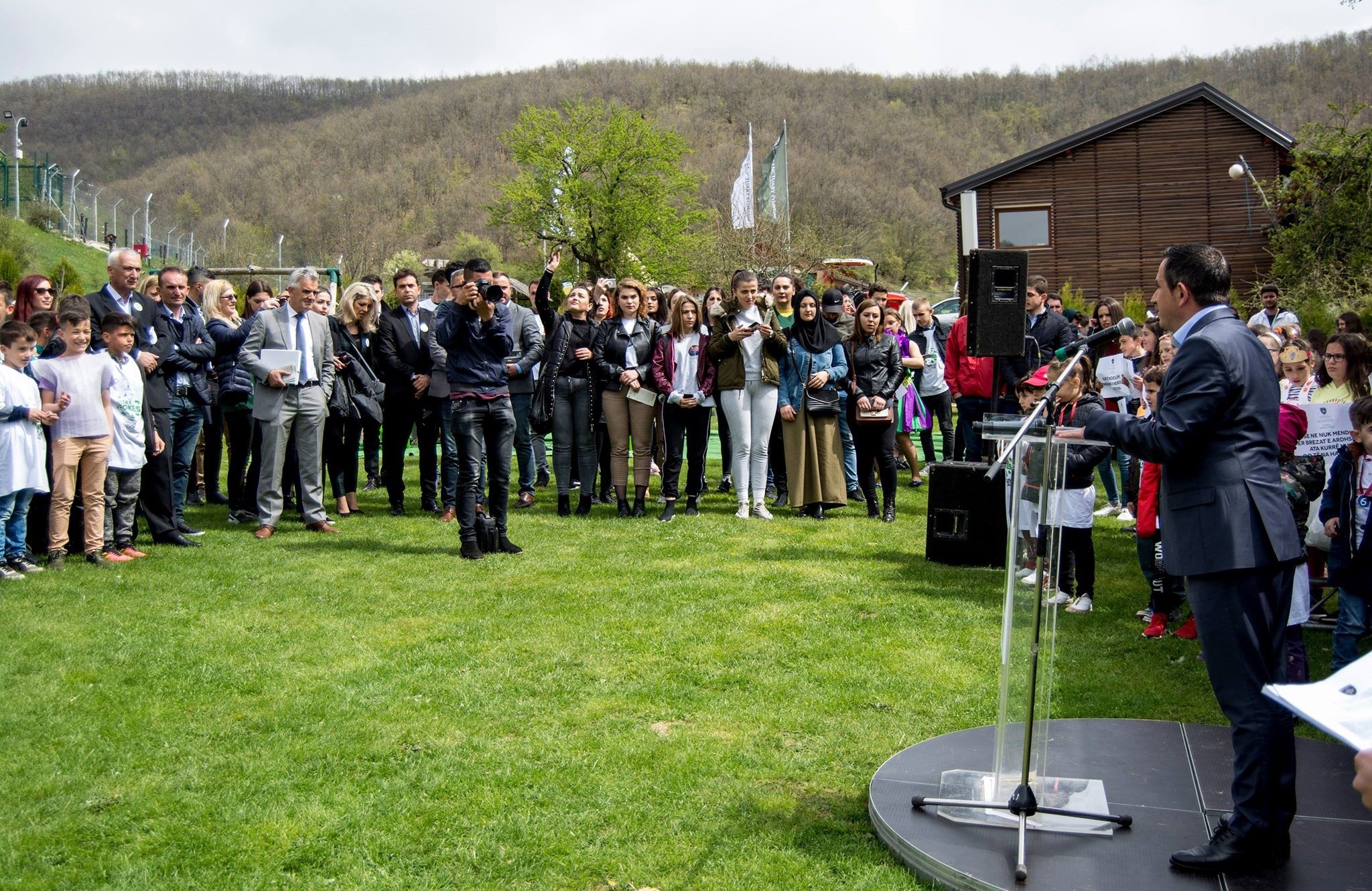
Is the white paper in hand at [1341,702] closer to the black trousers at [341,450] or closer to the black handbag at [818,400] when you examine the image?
the black handbag at [818,400]

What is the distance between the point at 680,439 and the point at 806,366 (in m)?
1.35

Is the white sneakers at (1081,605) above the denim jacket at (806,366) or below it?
below

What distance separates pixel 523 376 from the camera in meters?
11.5

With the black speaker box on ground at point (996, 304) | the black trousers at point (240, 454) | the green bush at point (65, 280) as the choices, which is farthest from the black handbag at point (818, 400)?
the green bush at point (65, 280)

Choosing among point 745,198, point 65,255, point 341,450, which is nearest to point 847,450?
point 341,450

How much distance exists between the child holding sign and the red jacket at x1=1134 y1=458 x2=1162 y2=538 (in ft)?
3.91

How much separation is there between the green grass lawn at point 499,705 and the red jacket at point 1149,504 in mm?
620

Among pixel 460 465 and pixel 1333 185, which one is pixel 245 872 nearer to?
pixel 460 465

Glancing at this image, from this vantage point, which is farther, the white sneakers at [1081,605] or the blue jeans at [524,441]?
the blue jeans at [524,441]

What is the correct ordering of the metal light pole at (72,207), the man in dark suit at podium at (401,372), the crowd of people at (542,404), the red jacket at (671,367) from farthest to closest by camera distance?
the metal light pole at (72,207) → the man in dark suit at podium at (401,372) → the red jacket at (671,367) → the crowd of people at (542,404)

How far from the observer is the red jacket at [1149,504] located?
7.12m

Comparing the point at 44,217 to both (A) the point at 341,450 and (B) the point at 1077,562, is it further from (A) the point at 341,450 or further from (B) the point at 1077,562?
(B) the point at 1077,562

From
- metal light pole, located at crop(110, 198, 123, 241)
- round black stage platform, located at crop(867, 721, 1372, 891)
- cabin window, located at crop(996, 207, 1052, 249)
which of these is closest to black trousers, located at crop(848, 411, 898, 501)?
round black stage platform, located at crop(867, 721, 1372, 891)

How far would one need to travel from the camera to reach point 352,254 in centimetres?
7919
